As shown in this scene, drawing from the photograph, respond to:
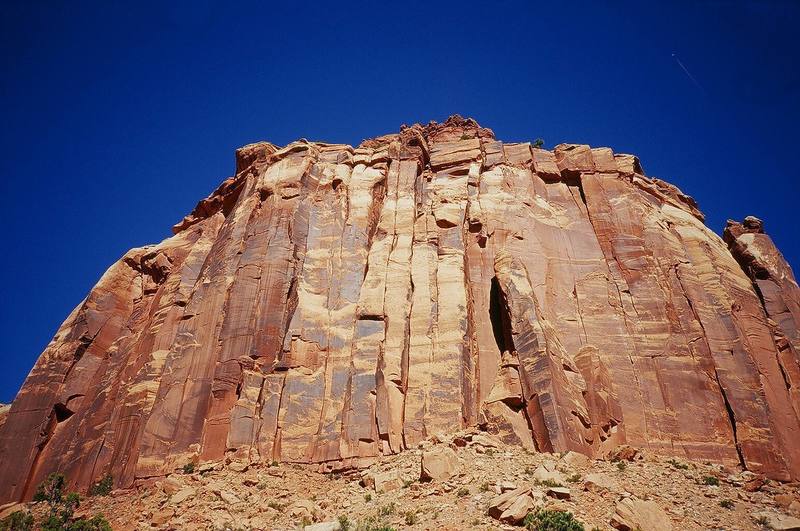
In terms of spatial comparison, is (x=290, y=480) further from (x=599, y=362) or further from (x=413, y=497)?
Result: (x=599, y=362)

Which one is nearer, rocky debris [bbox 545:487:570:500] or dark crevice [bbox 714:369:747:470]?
rocky debris [bbox 545:487:570:500]

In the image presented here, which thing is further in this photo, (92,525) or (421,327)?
(421,327)

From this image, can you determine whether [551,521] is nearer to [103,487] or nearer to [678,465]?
[678,465]

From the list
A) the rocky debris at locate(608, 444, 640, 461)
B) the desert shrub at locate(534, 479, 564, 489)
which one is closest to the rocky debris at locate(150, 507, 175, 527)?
the desert shrub at locate(534, 479, 564, 489)

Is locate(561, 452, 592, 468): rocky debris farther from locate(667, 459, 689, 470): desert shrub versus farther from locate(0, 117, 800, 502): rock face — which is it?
locate(667, 459, 689, 470): desert shrub

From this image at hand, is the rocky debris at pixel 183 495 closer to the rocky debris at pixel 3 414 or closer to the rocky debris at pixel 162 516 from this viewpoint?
the rocky debris at pixel 162 516

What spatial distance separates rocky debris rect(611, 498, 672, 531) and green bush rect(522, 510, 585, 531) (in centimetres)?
152

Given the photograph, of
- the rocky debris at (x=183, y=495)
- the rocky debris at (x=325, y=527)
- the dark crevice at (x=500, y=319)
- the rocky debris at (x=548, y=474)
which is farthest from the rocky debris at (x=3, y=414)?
the rocky debris at (x=548, y=474)

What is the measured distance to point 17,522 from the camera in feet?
101

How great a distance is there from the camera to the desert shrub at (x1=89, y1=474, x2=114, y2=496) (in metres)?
32.9

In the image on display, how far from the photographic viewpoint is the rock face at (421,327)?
32.9 meters

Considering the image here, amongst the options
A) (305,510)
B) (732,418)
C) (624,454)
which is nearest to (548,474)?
(624,454)

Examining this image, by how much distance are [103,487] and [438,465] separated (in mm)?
16531

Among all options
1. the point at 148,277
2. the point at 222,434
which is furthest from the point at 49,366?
the point at 222,434
